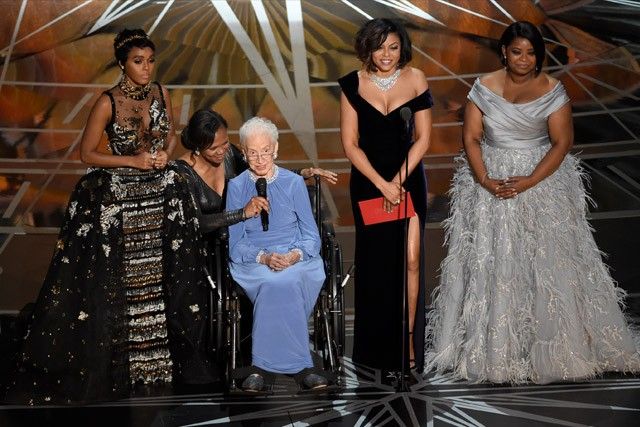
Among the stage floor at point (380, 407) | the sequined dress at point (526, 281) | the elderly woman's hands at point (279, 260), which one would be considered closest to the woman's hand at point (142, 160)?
the elderly woman's hands at point (279, 260)

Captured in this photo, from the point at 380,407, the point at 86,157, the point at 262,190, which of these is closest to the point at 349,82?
the point at 262,190

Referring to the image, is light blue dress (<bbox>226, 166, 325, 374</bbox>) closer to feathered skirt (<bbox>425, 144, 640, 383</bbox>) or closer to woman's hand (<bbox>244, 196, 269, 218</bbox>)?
woman's hand (<bbox>244, 196, 269, 218</bbox>)

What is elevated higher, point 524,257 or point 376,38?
point 376,38

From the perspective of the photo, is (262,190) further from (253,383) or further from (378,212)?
(253,383)

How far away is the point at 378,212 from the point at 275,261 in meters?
0.58

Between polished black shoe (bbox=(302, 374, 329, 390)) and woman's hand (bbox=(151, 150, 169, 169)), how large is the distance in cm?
122

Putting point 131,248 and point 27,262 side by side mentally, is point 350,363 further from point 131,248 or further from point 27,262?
point 27,262

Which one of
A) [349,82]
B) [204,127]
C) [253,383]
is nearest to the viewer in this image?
[253,383]

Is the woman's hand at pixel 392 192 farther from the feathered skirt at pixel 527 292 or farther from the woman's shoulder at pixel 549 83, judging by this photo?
the woman's shoulder at pixel 549 83

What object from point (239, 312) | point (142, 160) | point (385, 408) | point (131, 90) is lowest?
point (385, 408)

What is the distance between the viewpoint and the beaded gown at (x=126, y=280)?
5.98m

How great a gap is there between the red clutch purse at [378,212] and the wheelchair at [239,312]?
0.68 ft

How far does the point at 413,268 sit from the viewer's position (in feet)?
20.2

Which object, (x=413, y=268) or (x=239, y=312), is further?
(x=413, y=268)
